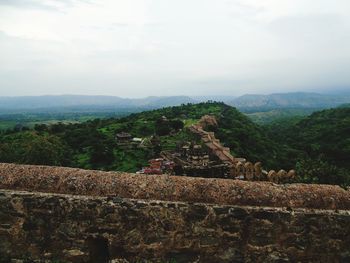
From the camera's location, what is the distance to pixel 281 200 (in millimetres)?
8375

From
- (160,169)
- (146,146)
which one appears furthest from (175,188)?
(146,146)

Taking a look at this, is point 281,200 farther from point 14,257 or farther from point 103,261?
point 14,257

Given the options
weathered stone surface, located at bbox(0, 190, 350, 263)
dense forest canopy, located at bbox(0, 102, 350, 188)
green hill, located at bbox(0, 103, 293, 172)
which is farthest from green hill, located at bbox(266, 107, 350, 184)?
weathered stone surface, located at bbox(0, 190, 350, 263)

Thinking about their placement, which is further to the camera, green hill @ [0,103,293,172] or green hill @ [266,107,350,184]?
green hill @ [266,107,350,184]

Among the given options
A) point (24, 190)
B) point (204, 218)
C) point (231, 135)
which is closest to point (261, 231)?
point (204, 218)

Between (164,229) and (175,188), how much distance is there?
864 mm

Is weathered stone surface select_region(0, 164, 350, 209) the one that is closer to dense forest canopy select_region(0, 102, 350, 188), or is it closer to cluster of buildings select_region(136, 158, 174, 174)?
cluster of buildings select_region(136, 158, 174, 174)

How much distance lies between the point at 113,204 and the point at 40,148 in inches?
1171

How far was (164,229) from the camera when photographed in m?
8.09

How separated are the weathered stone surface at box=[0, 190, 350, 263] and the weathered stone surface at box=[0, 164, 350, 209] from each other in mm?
218

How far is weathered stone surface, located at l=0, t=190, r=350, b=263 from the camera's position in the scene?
8078 mm

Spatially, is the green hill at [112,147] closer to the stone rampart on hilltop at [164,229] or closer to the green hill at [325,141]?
the green hill at [325,141]

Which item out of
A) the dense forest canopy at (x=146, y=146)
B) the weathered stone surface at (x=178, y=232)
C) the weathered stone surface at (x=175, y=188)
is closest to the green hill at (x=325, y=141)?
the dense forest canopy at (x=146, y=146)

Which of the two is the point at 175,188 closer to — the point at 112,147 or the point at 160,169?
the point at 160,169
